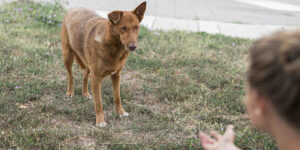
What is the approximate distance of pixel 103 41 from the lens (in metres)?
3.75

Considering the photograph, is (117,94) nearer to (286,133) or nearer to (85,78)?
(85,78)

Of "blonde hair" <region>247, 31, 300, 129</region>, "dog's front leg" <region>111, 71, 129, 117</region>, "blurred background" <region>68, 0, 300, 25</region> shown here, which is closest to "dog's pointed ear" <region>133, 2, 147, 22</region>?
"dog's front leg" <region>111, 71, 129, 117</region>

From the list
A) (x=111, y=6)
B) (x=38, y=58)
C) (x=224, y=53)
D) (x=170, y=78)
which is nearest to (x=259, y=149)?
(x=170, y=78)

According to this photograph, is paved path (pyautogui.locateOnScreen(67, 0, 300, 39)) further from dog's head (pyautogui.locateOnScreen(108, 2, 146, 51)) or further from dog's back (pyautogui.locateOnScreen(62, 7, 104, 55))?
dog's head (pyautogui.locateOnScreen(108, 2, 146, 51))

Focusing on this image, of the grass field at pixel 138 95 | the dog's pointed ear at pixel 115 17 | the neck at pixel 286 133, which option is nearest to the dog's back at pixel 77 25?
the dog's pointed ear at pixel 115 17

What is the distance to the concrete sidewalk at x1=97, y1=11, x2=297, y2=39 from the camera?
7773mm

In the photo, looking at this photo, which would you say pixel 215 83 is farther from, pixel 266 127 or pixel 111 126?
pixel 266 127

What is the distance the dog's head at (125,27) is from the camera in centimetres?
357

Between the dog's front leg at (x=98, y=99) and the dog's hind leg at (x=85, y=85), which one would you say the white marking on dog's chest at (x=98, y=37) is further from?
the dog's hind leg at (x=85, y=85)

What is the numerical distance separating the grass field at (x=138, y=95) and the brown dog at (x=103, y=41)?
0.41 m

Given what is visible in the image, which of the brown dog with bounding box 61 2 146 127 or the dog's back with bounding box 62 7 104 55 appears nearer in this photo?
the brown dog with bounding box 61 2 146 127

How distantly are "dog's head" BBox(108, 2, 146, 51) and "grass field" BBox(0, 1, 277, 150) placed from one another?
3.27ft

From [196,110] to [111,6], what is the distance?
604cm

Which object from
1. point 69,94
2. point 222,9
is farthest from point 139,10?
point 222,9
